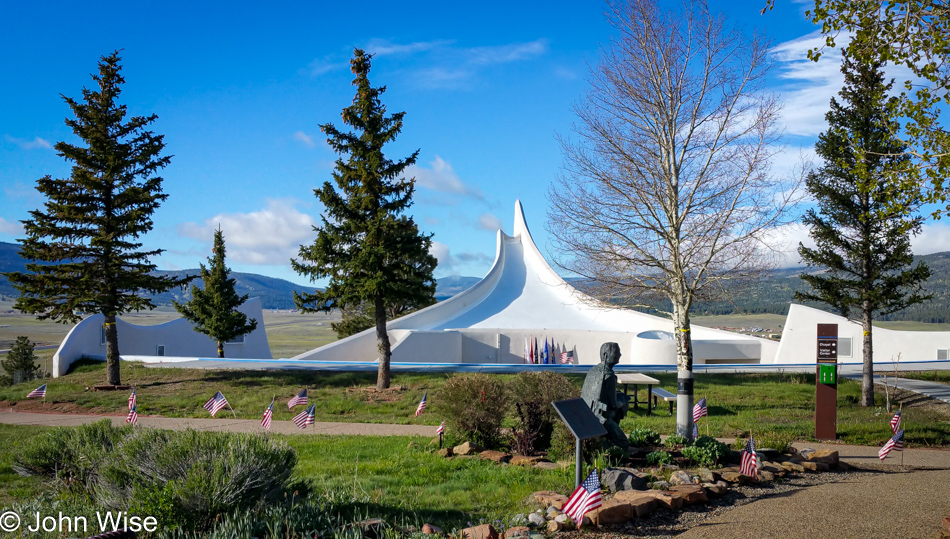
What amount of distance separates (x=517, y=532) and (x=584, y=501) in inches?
24.3

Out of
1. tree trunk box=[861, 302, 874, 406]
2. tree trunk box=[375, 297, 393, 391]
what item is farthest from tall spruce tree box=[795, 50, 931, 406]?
tree trunk box=[375, 297, 393, 391]

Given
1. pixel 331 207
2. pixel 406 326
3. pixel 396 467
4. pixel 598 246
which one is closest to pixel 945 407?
pixel 598 246

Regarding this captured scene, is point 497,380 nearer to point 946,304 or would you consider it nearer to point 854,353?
point 854,353

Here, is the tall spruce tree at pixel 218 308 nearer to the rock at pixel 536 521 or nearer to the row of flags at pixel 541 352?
the row of flags at pixel 541 352

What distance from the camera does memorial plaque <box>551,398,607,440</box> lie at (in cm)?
594

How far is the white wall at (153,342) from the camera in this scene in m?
22.5

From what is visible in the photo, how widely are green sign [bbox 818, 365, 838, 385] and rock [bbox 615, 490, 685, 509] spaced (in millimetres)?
5721

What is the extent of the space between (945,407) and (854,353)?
11.1 m

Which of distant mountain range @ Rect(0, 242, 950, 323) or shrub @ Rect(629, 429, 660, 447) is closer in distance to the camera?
shrub @ Rect(629, 429, 660, 447)

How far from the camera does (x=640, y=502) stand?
18.2 ft

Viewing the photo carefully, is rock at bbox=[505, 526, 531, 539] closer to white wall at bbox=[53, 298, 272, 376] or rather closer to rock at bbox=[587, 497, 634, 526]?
rock at bbox=[587, 497, 634, 526]

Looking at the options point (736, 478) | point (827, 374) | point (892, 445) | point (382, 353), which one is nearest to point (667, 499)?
point (736, 478)

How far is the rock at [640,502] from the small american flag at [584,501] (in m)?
0.48

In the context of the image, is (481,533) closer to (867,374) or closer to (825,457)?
(825,457)
